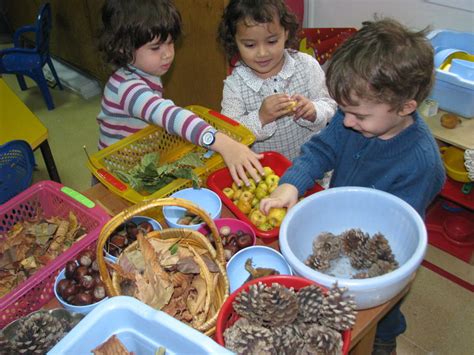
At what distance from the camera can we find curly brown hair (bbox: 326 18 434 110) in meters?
0.98

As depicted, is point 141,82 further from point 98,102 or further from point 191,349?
point 98,102

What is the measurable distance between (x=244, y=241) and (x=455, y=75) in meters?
1.25

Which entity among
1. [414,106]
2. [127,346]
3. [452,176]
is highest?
[414,106]

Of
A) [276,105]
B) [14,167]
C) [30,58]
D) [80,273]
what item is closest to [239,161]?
[276,105]

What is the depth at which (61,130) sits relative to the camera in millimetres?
3197

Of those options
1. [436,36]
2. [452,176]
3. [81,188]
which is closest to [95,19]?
[81,188]

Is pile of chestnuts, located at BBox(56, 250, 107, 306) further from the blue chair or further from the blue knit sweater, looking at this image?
the blue chair

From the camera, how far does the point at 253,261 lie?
103 centimetres

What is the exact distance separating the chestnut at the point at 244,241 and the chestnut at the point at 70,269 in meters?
0.37

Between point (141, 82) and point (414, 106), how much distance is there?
858 millimetres

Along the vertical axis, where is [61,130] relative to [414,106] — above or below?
below

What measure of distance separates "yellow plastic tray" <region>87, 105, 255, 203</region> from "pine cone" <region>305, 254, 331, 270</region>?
0.42 meters

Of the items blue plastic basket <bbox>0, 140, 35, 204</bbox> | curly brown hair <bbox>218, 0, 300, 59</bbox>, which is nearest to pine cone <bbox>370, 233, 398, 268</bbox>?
curly brown hair <bbox>218, 0, 300, 59</bbox>

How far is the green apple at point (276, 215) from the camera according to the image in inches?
44.6
